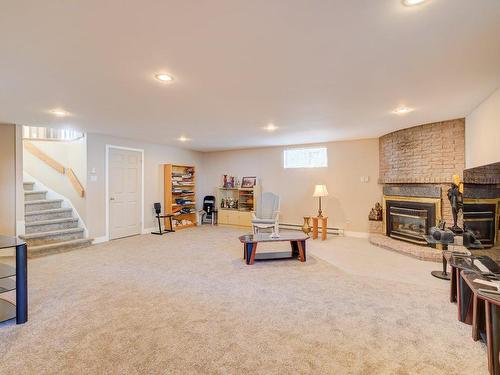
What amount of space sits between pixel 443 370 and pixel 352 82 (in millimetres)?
2422

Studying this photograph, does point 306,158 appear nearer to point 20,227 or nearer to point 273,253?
point 273,253

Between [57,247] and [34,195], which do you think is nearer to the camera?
[57,247]

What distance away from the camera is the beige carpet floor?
179 cm

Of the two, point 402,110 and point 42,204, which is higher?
point 402,110

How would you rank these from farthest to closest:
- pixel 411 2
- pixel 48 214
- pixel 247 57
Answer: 1. pixel 48 214
2. pixel 247 57
3. pixel 411 2

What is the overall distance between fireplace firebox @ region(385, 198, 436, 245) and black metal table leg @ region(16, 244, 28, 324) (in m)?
5.38

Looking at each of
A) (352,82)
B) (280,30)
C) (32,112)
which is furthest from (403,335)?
(32,112)

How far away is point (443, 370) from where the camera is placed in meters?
1.72

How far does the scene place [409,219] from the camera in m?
4.95

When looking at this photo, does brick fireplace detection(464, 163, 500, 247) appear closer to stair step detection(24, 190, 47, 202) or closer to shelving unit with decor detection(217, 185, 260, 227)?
shelving unit with decor detection(217, 185, 260, 227)

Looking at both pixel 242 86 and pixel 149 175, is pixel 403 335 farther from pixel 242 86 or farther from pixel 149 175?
pixel 149 175

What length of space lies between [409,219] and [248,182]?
3.88 m

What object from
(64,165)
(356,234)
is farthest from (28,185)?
(356,234)

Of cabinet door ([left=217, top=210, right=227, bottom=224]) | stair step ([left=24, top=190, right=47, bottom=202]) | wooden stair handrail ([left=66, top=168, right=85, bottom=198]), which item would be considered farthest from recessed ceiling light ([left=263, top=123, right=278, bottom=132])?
stair step ([left=24, top=190, right=47, bottom=202])
